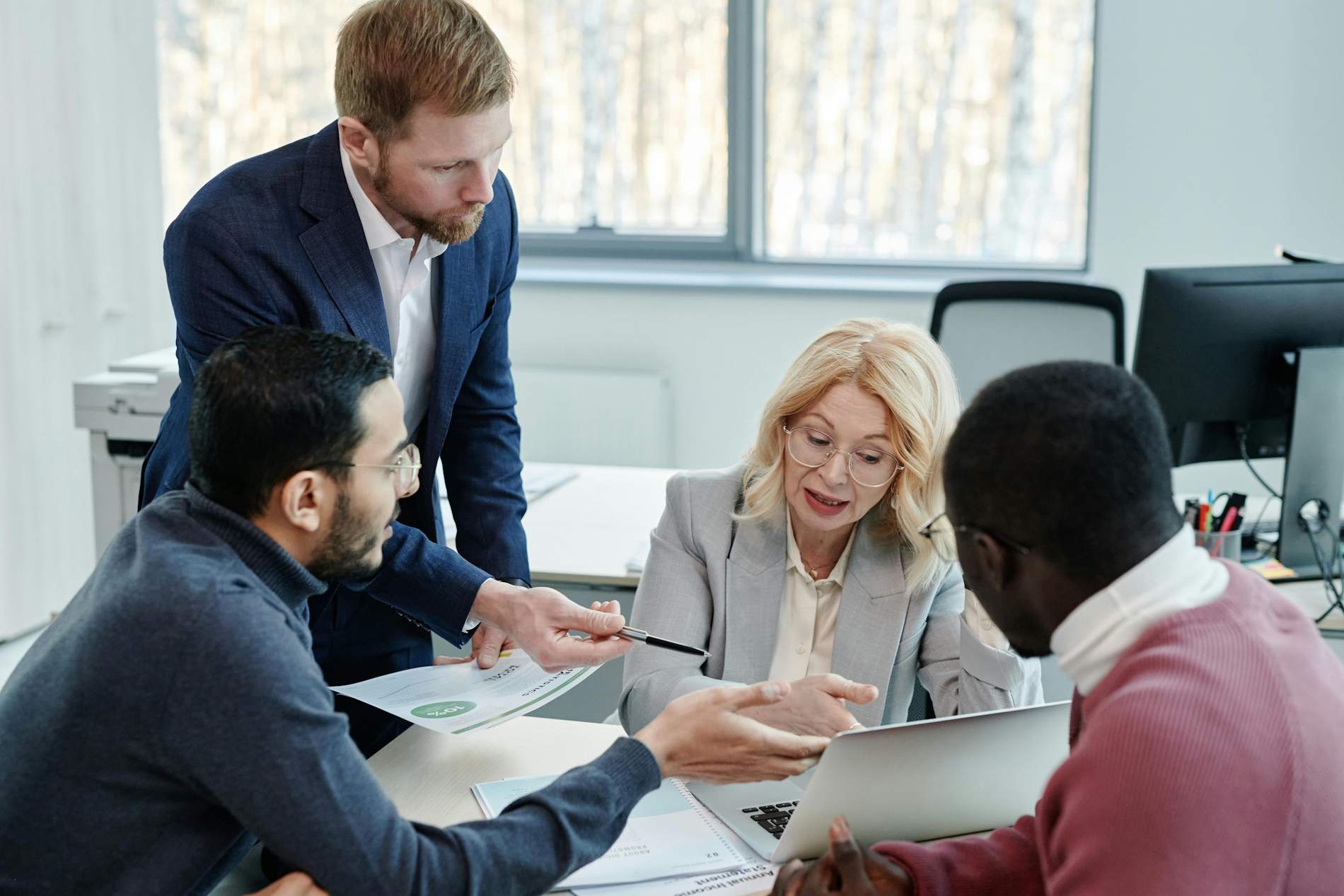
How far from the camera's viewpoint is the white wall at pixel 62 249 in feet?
12.8

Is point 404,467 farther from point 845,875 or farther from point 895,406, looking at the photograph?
point 895,406

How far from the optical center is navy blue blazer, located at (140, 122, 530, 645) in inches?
65.7

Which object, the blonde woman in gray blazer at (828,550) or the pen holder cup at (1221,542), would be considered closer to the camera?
the blonde woman in gray blazer at (828,550)

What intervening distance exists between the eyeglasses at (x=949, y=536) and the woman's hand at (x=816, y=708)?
0.67 feet

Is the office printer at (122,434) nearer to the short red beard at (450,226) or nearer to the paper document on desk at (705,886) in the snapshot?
the short red beard at (450,226)

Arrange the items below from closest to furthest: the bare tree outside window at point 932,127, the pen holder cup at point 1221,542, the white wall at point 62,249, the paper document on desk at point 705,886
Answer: the paper document on desk at point 705,886 → the pen holder cup at point 1221,542 → the white wall at point 62,249 → the bare tree outside window at point 932,127

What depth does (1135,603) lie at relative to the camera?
103 centimetres

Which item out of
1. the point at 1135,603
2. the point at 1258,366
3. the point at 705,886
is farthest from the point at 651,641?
the point at 1258,366

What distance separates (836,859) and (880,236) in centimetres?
371

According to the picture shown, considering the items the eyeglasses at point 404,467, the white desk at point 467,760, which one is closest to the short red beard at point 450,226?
the eyeglasses at point 404,467

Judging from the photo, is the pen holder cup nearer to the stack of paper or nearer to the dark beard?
the stack of paper

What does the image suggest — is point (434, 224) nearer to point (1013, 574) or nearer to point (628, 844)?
point (628, 844)

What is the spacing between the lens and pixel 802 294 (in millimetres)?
A: 4461

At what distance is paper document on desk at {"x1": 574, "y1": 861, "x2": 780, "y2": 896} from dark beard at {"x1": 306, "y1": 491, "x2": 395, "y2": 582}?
41 centimetres
